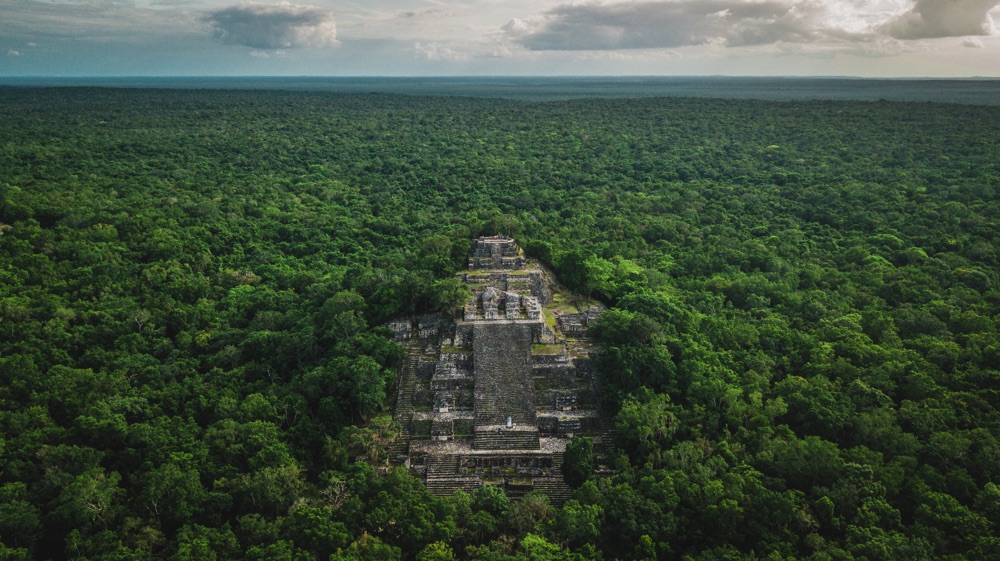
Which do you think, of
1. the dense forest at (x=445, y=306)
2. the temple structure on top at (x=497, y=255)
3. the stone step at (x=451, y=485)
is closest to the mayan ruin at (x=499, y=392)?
the stone step at (x=451, y=485)

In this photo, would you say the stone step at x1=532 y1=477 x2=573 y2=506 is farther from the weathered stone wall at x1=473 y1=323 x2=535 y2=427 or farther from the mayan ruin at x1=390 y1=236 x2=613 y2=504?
the weathered stone wall at x1=473 y1=323 x2=535 y2=427

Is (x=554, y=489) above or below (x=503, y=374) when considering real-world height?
below

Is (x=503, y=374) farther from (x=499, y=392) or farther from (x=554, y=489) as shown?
(x=554, y=489)

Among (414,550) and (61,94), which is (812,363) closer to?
(414,550)

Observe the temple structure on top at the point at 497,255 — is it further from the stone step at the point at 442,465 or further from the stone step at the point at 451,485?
the stone step at the point at 451,485

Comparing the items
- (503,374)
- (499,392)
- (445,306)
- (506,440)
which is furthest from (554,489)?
(445,306)

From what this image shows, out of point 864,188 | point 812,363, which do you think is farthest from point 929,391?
point 864,188

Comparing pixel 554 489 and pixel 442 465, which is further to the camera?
pixel 442 465
